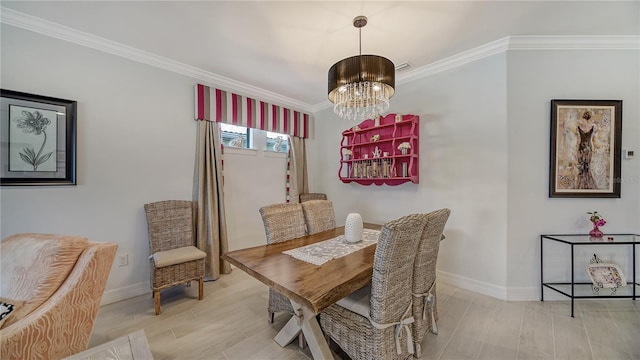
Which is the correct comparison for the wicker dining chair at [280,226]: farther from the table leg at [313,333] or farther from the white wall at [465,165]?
the white wall at [465,165]

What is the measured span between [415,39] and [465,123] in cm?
105

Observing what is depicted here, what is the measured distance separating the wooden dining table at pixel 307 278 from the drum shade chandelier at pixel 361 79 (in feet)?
3.94

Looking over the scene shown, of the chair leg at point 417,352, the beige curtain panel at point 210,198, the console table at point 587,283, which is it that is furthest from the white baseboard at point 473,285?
the beige curtain panel at point 210,198

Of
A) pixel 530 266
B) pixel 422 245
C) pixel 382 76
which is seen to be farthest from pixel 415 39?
pixel 530 266

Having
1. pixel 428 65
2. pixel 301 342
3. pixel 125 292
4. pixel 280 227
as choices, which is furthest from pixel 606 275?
pixel 125 292

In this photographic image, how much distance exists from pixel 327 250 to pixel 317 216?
2.31 feet

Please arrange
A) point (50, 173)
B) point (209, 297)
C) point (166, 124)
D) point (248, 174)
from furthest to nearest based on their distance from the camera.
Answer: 1. point (248, 174)
2. point (166, 124)
3. point (209, 297)
4. point (50, 173)

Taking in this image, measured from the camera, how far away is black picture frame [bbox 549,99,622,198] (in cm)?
226

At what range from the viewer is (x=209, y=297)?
2469 mm

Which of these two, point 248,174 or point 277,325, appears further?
point 248,174

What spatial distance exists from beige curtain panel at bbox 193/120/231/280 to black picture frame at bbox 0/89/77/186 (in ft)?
3.52

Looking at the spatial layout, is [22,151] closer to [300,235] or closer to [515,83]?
[300,235]

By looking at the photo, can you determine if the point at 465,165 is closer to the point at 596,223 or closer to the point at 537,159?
the point at 537,159

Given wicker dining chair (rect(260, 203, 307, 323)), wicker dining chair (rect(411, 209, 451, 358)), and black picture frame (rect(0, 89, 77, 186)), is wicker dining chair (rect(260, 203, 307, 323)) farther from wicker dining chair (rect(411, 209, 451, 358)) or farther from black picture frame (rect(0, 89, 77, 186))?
black picture frame (rect(0, 89, 77, 186))
